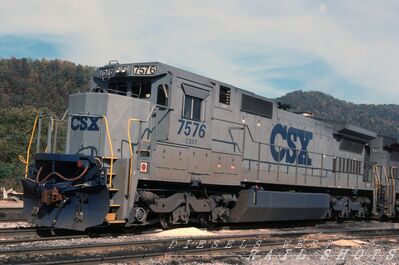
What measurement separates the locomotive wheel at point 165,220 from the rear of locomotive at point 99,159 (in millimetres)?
1639

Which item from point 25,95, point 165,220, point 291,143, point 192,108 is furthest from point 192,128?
point 25,95

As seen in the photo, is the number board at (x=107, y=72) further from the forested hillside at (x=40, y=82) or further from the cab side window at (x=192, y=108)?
the forested hillside at (x=40, y=82)

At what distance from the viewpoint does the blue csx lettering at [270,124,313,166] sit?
1477cm

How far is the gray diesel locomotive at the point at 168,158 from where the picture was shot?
32.6 ft

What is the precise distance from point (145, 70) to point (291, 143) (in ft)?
20.6

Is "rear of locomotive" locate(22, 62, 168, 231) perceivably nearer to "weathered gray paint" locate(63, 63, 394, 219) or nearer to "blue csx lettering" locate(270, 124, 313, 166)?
"weathered gray paint" locate(63, 63, 394, 219)

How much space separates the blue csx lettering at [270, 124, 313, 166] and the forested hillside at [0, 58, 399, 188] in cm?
134

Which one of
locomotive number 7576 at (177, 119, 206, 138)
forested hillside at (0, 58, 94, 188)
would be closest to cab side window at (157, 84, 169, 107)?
locomotive number 7576 at (177, 119, 206, 138)

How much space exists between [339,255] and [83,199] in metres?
5.21

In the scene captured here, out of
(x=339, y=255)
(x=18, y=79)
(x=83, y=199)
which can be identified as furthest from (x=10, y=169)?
(x=18, y=79)

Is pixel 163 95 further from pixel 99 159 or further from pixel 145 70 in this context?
pixel 99 159

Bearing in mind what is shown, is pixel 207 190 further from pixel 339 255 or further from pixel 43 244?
pixel 43 244

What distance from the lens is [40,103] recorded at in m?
83.0

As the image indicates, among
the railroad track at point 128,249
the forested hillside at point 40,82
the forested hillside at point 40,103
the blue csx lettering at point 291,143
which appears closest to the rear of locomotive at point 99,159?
the railroad track at point 128,249
